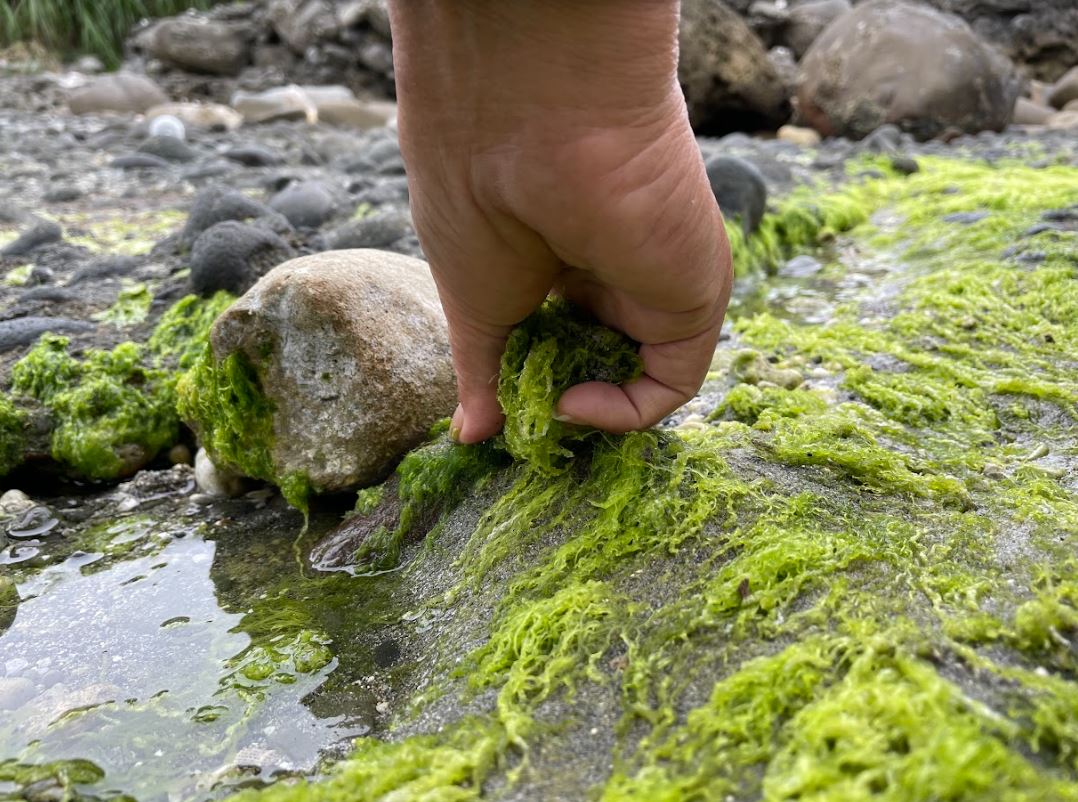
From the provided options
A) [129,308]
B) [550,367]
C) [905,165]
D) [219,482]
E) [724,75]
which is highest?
[550,367]

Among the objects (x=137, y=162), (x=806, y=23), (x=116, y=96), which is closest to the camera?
(x=137, y=162)

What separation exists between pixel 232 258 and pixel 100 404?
1089 millimetres

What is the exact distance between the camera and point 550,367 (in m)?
2.22

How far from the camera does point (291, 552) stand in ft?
9.21

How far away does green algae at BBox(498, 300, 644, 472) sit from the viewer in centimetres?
222

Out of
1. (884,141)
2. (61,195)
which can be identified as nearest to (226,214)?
(61,195)

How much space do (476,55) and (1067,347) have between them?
2.99 m

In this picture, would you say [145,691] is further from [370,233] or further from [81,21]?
[81,21]

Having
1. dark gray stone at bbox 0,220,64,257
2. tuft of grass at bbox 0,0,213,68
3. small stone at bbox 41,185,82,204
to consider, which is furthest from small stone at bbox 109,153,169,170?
tuft of grass at bbox 0,0,213,68

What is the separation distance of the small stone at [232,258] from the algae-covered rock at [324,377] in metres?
1.38

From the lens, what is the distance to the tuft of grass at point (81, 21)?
1698 centimetres

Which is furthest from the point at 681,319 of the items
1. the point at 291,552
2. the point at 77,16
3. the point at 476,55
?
the point at 77,16

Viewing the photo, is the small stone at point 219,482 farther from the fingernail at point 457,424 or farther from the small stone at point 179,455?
the fingernail at point 457,424

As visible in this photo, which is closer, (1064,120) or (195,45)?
(1064,120)
